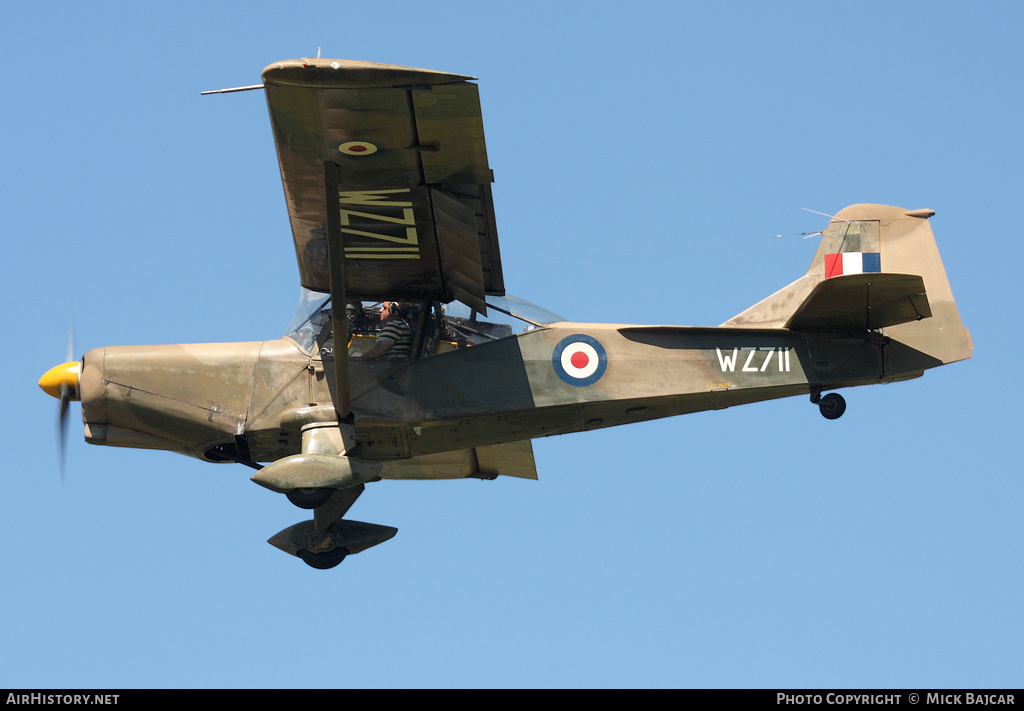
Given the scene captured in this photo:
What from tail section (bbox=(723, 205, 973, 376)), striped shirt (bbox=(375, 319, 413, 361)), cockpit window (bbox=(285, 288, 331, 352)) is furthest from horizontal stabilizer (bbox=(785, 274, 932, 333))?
cockpit window (bbox=(285, 288, 331, 352))

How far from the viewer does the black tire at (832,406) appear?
39.0 feet

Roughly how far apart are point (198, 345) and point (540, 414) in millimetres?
3214

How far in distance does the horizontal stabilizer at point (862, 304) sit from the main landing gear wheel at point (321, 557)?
15.8ft

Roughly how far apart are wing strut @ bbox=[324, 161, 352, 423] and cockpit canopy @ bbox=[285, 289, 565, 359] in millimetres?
376

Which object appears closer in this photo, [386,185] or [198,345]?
[386,185]

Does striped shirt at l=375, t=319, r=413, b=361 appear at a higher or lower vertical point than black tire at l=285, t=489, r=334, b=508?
higher

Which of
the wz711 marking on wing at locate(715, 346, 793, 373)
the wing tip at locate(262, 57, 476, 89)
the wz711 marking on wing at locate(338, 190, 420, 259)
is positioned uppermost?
the wing tip at locate(262, 57, 476, 89)

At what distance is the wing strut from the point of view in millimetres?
10656

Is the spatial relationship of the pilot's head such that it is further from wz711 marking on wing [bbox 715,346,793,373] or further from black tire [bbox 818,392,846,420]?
black tire [bbox 818,392,846,420]

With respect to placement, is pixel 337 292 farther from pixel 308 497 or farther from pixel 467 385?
pixel 308 497

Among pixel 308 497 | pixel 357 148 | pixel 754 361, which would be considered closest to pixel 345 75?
pixel 357 148
